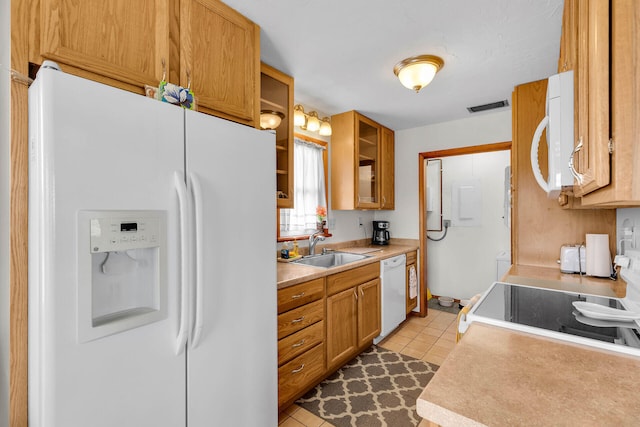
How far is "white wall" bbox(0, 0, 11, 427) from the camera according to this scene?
91 centimetres

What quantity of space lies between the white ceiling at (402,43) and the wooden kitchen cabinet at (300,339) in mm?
1556

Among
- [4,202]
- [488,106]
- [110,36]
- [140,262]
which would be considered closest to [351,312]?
[140,262]

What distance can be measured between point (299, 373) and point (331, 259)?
1241mm

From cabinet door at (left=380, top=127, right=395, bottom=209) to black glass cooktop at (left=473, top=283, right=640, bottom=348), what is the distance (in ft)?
6.96

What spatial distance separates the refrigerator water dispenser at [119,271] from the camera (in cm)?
83

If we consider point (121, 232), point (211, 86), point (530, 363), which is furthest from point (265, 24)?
point (530, 363)

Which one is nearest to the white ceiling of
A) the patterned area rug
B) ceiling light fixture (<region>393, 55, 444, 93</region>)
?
ceiling light fixture (<region>393, 55, 444, 93</region>)

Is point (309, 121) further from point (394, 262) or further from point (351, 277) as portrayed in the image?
point (394, 262)

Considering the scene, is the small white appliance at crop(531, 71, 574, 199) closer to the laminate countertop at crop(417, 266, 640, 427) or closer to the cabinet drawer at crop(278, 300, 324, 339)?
the laminate countertop at crop(417, 266, 640, 427)

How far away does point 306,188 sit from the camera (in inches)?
117

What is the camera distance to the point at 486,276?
402cm

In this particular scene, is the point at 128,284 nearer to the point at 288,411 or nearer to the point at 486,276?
the point at 288,411

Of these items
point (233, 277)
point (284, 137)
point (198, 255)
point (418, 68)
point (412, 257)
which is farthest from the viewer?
point (412, 257)

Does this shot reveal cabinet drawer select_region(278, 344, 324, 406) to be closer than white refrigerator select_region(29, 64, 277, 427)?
No
